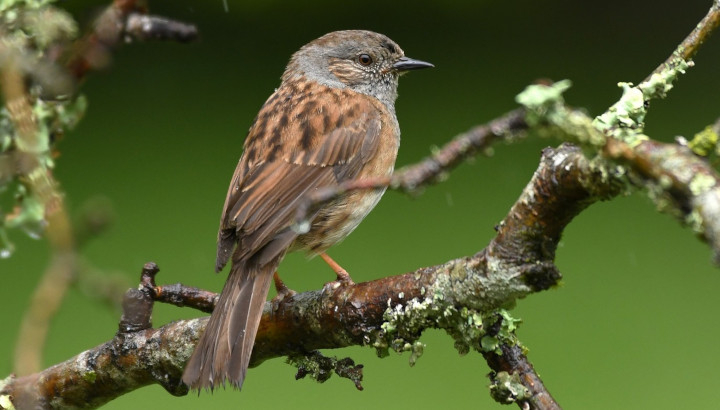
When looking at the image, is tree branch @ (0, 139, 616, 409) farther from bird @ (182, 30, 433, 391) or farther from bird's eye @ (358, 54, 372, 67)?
bird's eye @ (358, 54, 372, 67)

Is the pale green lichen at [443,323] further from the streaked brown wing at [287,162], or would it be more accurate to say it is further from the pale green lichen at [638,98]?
the streaked brown wing at [287,162]

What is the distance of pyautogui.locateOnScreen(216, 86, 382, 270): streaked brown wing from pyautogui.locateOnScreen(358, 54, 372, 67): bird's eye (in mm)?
382

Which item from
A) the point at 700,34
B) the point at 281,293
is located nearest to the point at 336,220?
Answer: the point at 281,293

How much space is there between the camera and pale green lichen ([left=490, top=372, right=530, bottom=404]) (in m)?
1.95

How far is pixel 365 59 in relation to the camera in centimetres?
385

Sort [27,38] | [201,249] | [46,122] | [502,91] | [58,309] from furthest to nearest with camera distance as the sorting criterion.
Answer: [502,91]
[201,249]
[46,122]
[27,38]
[58,309]

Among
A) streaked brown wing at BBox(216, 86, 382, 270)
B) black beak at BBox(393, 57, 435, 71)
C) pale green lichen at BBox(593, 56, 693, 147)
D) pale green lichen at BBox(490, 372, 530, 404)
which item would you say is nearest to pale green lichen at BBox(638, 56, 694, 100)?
pale green lichen at BBox(593, 56, 693, 147)

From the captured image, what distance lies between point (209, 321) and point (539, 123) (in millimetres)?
1445

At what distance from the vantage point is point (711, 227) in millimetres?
1061

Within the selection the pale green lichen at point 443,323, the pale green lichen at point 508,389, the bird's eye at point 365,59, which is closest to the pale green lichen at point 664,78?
the pale green lichen at point 443,323

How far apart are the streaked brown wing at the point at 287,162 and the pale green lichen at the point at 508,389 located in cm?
96

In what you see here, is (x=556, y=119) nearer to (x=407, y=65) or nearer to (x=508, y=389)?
(x=508, y=389)

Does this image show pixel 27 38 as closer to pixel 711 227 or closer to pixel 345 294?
pixel 345 294

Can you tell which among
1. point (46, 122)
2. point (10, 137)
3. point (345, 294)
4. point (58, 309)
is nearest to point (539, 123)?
point (58, 309)
